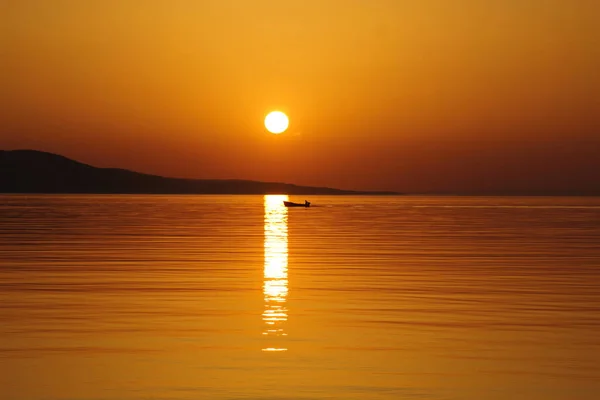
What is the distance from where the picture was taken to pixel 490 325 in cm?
2366

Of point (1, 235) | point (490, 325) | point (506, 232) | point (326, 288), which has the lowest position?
point (490, 325)

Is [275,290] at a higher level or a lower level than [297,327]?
higher

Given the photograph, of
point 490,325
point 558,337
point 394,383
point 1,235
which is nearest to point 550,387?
point 394,383

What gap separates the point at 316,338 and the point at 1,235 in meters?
46.1

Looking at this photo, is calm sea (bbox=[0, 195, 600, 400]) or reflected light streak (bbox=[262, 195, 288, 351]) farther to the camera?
reflected light streak (bbox=[262, 195, 288, 351])

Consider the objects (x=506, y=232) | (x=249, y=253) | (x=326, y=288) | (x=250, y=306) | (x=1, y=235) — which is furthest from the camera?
(x=506, y=232)

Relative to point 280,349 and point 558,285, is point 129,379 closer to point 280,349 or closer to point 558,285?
point 280,349

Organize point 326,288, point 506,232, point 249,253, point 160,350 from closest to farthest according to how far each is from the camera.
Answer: point 160,350
point 326,288
point 249,253
point 506,232

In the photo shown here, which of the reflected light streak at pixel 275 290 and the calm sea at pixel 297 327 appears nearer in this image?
the calm sea at pixel 297 327

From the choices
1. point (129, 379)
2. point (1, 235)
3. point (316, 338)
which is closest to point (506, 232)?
point (1, 235)

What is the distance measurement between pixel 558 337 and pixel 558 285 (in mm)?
11697

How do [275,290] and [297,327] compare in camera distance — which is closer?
[297,327]

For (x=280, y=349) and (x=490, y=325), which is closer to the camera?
(x=280, y=349)

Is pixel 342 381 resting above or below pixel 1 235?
below
